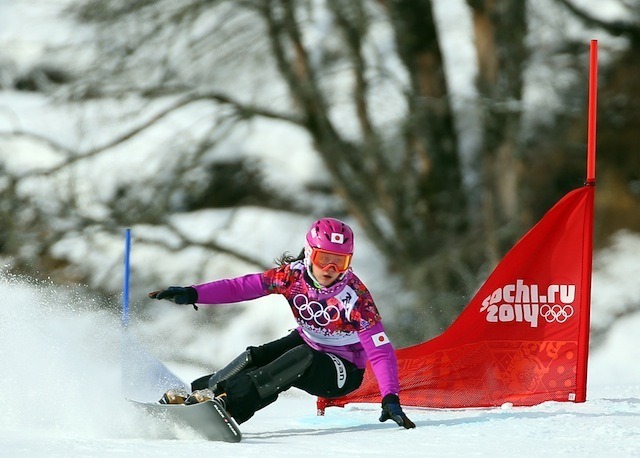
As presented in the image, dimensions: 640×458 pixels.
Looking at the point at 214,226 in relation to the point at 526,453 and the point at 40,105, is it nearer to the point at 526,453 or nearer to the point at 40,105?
the point at 40,105

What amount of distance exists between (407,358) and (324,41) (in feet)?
28.6

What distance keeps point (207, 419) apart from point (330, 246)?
3.30 feet

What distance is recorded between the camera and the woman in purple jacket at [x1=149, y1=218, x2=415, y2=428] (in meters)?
5.48

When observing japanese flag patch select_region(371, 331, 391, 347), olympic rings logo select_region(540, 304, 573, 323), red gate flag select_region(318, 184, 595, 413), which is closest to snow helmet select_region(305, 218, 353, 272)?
japanese flag patch select_region(371, 331, 391, 347)

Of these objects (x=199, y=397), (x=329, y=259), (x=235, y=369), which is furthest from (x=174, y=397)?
(x=329, y=259)

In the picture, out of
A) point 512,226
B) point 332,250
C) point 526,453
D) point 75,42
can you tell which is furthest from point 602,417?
point 75,42

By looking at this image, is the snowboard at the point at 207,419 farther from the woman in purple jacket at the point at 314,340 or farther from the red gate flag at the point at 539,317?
the red gate flag at the point at 539,317

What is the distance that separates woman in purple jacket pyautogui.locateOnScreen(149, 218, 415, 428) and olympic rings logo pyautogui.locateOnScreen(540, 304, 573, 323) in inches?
41.8

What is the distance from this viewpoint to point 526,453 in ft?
15.4

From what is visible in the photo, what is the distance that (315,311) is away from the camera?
5.70 metres

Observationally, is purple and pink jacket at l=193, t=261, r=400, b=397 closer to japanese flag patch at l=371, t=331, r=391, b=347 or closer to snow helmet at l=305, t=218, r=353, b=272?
japanese flag patch at l=371, t=331, r=391, b=347

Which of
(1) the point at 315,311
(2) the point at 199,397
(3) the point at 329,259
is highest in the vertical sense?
(3) the point at 329,259

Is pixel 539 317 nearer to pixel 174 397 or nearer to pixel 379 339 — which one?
pixel 379 339

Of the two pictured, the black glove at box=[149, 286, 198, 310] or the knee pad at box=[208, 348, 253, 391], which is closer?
the black glove at box=[149, 286, 198, 310]
